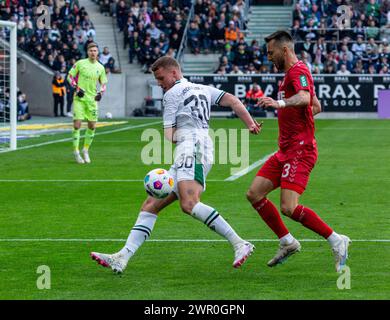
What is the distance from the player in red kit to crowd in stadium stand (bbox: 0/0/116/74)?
117ft

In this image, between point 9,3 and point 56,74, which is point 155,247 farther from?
point 9,3

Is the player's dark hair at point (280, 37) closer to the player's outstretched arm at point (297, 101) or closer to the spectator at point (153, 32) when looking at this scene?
the player's outstretched arm at point (297, 101)

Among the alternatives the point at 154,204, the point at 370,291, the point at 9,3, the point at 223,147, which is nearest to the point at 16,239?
the point at 154,204

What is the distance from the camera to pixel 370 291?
9.02 meters

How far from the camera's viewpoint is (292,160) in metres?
10.3

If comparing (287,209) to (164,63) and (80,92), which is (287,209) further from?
(80,92)

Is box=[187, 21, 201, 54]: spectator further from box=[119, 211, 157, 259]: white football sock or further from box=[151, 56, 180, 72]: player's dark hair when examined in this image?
box=[119, 211, 157, 259]: white football sock

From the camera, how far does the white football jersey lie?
10031 mm

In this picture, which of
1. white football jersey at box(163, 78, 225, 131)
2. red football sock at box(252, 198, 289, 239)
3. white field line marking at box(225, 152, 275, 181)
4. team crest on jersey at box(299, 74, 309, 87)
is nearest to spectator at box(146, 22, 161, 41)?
white field line marking at box(225, 152, 275, 181)

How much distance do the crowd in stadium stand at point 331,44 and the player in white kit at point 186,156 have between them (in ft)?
114

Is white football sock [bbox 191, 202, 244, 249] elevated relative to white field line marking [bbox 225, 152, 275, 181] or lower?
elevated

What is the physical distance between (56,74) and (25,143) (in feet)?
52.4

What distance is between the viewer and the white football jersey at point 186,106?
1003 cm

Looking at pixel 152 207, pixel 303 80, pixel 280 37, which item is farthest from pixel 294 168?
pixel 152 207
